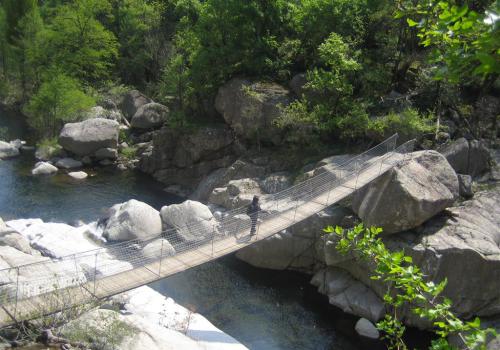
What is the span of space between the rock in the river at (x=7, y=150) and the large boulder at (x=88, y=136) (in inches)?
142

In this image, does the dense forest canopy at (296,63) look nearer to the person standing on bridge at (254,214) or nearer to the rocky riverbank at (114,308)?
the person standing on bridge at (254,214)

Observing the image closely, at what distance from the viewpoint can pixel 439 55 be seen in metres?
4.67

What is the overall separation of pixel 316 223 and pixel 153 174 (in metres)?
15.0

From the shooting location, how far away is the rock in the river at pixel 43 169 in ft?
97.8

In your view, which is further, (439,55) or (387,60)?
(387,60)

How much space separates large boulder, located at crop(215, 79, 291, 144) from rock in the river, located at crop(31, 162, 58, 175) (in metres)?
11.5

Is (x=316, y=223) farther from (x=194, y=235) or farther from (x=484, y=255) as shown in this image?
(x=484, y=255)

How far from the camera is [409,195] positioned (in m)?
18.1

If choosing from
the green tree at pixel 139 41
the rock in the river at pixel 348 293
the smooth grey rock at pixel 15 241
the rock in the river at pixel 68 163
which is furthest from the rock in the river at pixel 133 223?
the green tree at pixel 139 41

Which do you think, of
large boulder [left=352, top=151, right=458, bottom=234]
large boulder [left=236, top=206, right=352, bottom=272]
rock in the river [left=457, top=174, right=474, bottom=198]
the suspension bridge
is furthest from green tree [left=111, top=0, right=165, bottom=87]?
rock in the river [left=457, top=174, right=474, bottom=198]

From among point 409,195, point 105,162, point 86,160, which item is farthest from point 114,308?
point 105,162

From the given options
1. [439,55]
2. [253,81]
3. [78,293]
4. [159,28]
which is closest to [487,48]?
[439,55]

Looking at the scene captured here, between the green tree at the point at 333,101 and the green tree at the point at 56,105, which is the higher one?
the green tree at the point at 333,101

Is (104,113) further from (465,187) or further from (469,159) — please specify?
(465,187)
